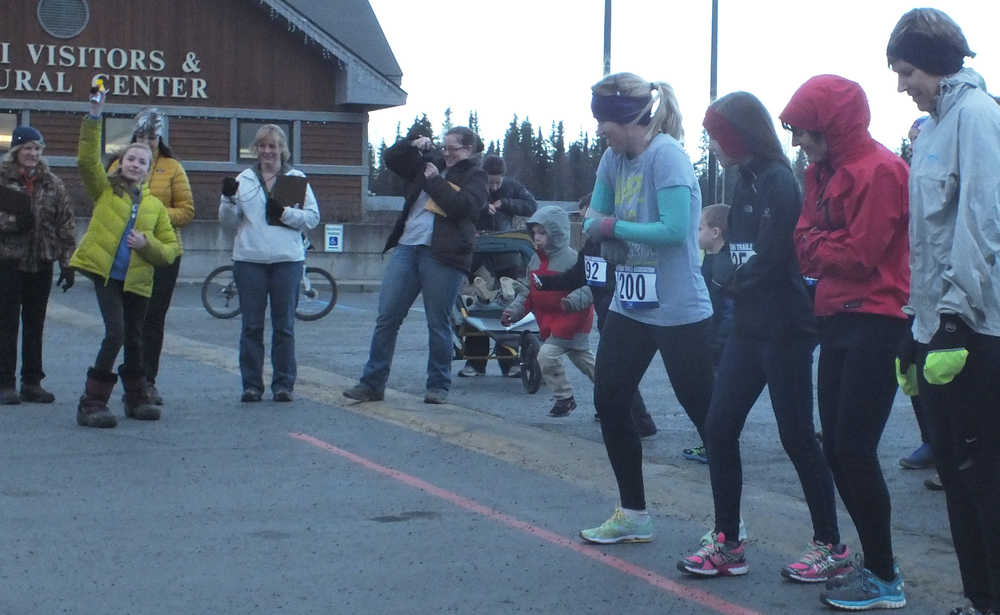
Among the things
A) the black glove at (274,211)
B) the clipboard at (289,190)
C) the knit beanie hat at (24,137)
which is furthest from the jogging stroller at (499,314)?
the knit beanie hat at (24,137)

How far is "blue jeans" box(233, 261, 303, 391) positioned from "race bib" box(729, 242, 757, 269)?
15.9ft

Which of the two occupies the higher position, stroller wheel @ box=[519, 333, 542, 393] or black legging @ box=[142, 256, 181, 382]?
black legging @ box=[142, 256, 181, 382]

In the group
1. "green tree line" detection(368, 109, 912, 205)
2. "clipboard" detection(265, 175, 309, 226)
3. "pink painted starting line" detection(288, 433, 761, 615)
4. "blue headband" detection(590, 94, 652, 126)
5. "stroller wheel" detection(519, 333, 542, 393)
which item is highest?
"green tree line" detection(368, 109, 912, 205)

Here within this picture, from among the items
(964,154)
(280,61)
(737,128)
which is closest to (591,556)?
(737,128)

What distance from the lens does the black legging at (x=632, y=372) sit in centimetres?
569

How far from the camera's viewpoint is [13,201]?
974cm

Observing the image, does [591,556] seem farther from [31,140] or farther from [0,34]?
[0,34]

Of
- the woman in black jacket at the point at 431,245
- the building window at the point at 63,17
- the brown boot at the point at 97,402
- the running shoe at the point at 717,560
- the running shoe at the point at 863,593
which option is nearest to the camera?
the running shoe at the point at 863,593

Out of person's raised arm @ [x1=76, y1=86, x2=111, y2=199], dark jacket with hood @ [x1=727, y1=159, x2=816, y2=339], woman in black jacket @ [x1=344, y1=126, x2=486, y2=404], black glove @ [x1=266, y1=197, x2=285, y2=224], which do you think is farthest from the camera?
black glove @ [x1=266, y1=197, x2=285, y2=224]

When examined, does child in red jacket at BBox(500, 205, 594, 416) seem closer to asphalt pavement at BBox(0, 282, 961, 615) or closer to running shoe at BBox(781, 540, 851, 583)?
asphalt pavement at BBox(0, 282, 961, 615)

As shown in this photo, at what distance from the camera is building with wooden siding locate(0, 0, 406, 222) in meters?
34.8

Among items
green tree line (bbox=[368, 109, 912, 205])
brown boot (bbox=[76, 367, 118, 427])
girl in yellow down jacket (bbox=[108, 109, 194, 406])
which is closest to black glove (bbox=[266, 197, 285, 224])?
girl in yellow down jacket (bbox=[108, 109, 194, 406])

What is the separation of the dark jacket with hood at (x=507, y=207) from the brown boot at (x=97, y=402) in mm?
5638

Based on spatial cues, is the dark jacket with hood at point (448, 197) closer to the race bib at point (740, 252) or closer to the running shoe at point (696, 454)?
the running shoe at point (696, 454)
